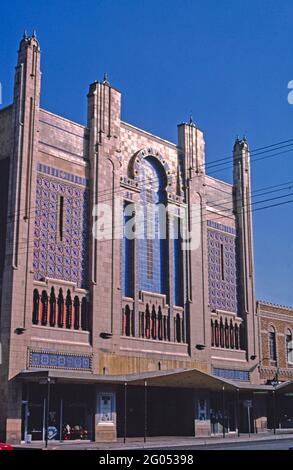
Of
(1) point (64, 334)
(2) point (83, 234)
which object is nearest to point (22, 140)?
(2) point (83, 234)

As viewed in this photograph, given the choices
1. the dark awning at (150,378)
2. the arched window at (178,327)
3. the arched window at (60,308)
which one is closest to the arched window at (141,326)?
the dark awning at (150,378)

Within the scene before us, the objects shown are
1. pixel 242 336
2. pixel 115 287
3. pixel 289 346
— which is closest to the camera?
pixel 115 287

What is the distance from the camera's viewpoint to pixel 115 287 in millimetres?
42812

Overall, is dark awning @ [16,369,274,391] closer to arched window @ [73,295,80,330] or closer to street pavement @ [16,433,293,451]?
arched window @ [73,295,80,330]

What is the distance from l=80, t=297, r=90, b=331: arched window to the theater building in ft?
0.28

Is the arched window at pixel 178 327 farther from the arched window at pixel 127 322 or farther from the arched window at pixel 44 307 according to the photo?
the arched window at pixel 44 307

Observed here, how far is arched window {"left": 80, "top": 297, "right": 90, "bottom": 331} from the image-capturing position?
4092 centimetres

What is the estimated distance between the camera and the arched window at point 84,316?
40.9m

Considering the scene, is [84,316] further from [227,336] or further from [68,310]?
A: [227,336]

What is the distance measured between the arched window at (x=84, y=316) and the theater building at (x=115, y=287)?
8 cm

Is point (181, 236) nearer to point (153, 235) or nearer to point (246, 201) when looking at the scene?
point (153, 235)

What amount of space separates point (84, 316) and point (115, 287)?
2998 millimetres

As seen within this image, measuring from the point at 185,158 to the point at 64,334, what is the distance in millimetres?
18850

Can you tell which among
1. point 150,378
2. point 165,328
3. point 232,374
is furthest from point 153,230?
point 232,374
